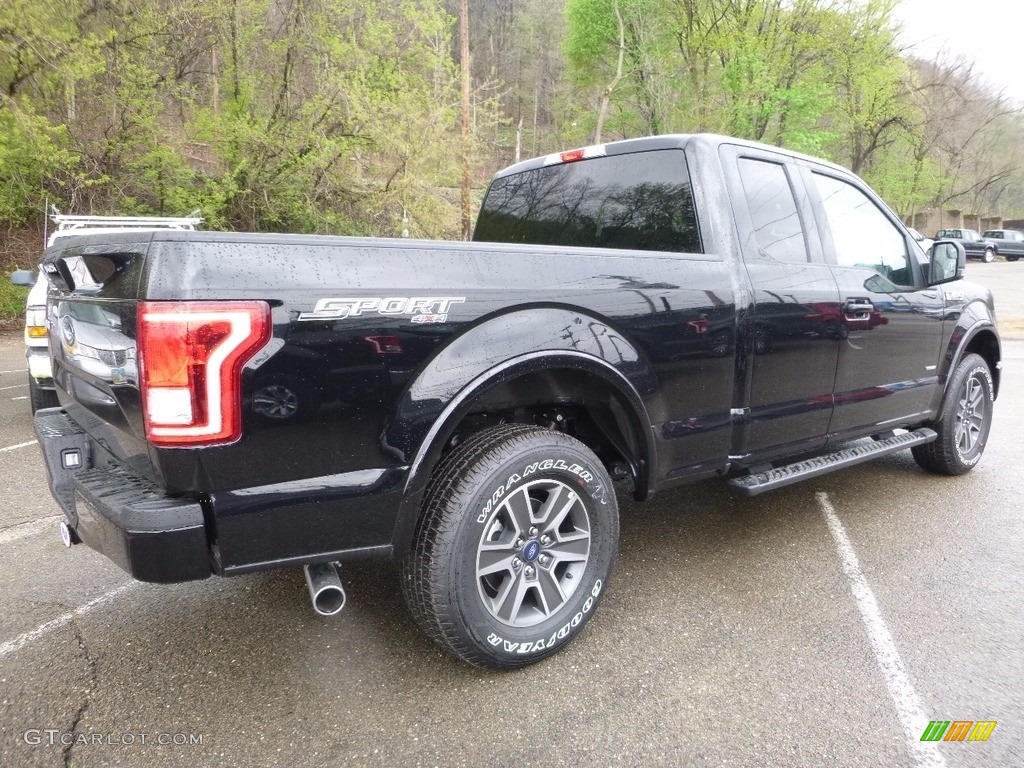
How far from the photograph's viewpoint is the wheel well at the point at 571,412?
2570mm

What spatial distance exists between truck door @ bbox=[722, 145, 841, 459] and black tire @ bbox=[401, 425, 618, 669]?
1.00 metres

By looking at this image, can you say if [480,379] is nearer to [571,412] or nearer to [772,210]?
[571,412]

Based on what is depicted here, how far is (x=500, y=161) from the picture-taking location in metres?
48.3

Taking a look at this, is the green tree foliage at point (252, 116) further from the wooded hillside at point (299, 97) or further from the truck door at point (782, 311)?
the truck door at point (782, 311)

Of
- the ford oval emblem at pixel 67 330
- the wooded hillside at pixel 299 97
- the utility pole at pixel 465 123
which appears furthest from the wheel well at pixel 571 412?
the utility pole at pixel 465 123

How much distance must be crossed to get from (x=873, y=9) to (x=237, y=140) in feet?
80.2

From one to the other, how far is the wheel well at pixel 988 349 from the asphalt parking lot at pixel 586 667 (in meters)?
1.63

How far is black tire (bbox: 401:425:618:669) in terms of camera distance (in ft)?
7.40

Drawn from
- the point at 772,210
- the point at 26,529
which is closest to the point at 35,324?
the point at 26,529

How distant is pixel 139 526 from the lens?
1.86m

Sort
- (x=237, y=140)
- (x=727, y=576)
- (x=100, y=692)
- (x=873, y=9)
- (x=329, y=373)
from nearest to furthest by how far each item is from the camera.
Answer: (x=329, y=373) < (x=100, y=692) < (x=727, y=576) < (x=237, y=140) < (x=873, y=9)

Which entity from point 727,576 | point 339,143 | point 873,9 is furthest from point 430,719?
point 873,9

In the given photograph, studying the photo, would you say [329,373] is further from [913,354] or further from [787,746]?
[913,354]

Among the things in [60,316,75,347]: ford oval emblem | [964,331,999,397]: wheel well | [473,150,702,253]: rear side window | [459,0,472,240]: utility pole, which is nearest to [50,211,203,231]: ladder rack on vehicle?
[473,150,702,253]: rear side window
